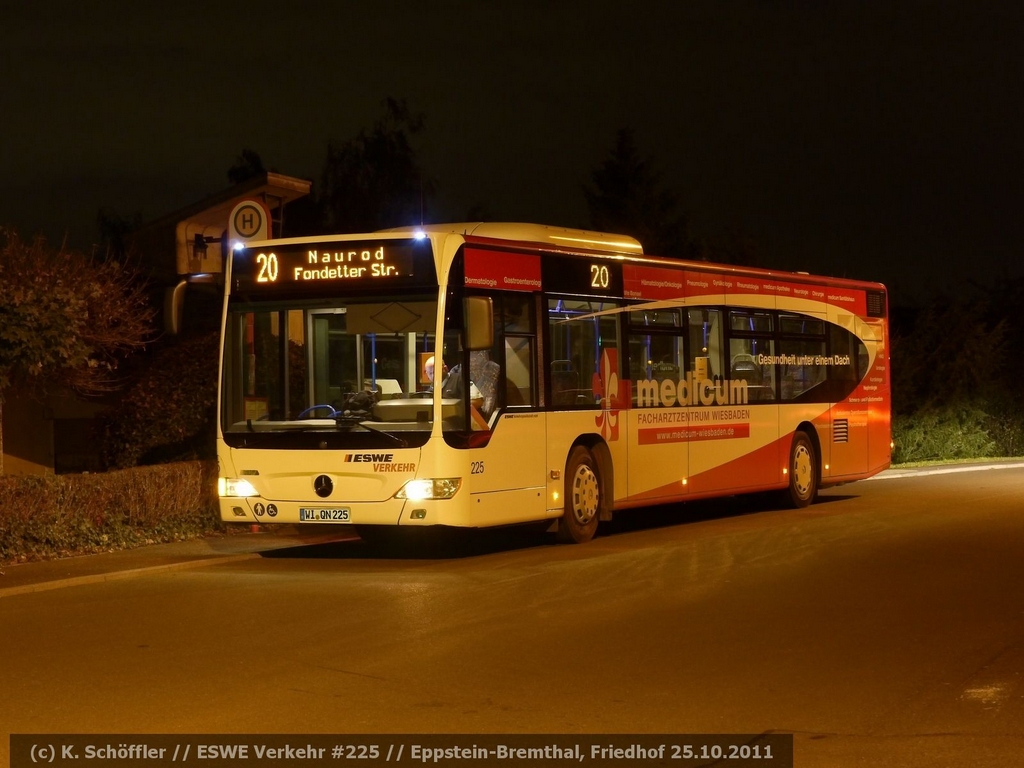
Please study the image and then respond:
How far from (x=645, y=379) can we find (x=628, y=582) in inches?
189

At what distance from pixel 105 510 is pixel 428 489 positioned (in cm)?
462

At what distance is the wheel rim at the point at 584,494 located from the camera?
656 inches

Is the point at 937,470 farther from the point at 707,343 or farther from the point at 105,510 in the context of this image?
the point at 105,510

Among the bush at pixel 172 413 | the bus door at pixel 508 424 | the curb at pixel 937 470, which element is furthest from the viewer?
the curb at pixel 937 470

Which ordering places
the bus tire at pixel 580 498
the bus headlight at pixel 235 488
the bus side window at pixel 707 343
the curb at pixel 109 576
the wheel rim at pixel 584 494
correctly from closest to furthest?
the curb at pixel 109 576, the bus headlight at pixel 235 488, the bus tire at pixel 580 498, the wheel rim at pixel 584 494, the bus side window at pixel 707 343

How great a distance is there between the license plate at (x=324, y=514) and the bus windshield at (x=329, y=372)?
2.12 ft

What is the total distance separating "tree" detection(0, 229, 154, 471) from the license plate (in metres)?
4.46

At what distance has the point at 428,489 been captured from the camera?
14.5m

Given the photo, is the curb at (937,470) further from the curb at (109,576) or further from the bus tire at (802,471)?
the curb at (109,576)

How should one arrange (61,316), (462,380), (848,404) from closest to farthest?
(462,380) → (61,316) → (848,404)

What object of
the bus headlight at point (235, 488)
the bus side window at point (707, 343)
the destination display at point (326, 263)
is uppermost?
the destination display at point (326, 263)

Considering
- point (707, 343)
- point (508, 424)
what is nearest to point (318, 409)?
point (508, 424)

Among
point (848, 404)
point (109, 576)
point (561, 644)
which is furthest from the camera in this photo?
point (848, 404)
